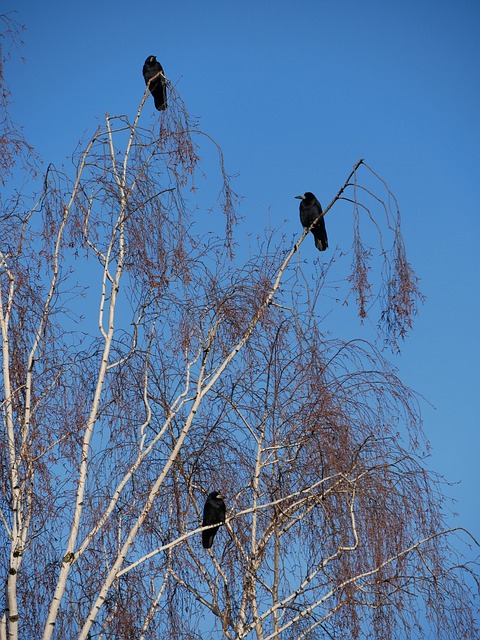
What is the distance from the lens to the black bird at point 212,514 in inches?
240

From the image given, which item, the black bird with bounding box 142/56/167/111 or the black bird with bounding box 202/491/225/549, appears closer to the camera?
the black bird with bounding box 202/491/225/549

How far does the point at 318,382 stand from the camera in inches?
243

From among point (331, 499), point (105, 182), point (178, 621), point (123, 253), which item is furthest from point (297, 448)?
point (105, 182)

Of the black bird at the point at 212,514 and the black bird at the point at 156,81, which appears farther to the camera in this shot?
the black bird at the point at 156,81

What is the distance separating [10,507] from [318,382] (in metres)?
2.00

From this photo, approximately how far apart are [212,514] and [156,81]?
9.42ft

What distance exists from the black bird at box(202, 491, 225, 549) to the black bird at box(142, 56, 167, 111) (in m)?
2.53

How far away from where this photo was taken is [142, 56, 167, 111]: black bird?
6.61 m

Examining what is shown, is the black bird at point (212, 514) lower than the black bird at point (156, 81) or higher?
A: lower

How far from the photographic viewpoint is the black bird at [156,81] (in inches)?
260

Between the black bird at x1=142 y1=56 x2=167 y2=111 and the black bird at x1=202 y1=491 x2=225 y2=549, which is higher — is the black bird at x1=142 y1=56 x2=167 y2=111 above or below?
above

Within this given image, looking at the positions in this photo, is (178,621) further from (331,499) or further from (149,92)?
(149,92)

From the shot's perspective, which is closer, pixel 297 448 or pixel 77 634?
pixel 77 634

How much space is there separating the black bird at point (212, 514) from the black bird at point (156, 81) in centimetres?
253
